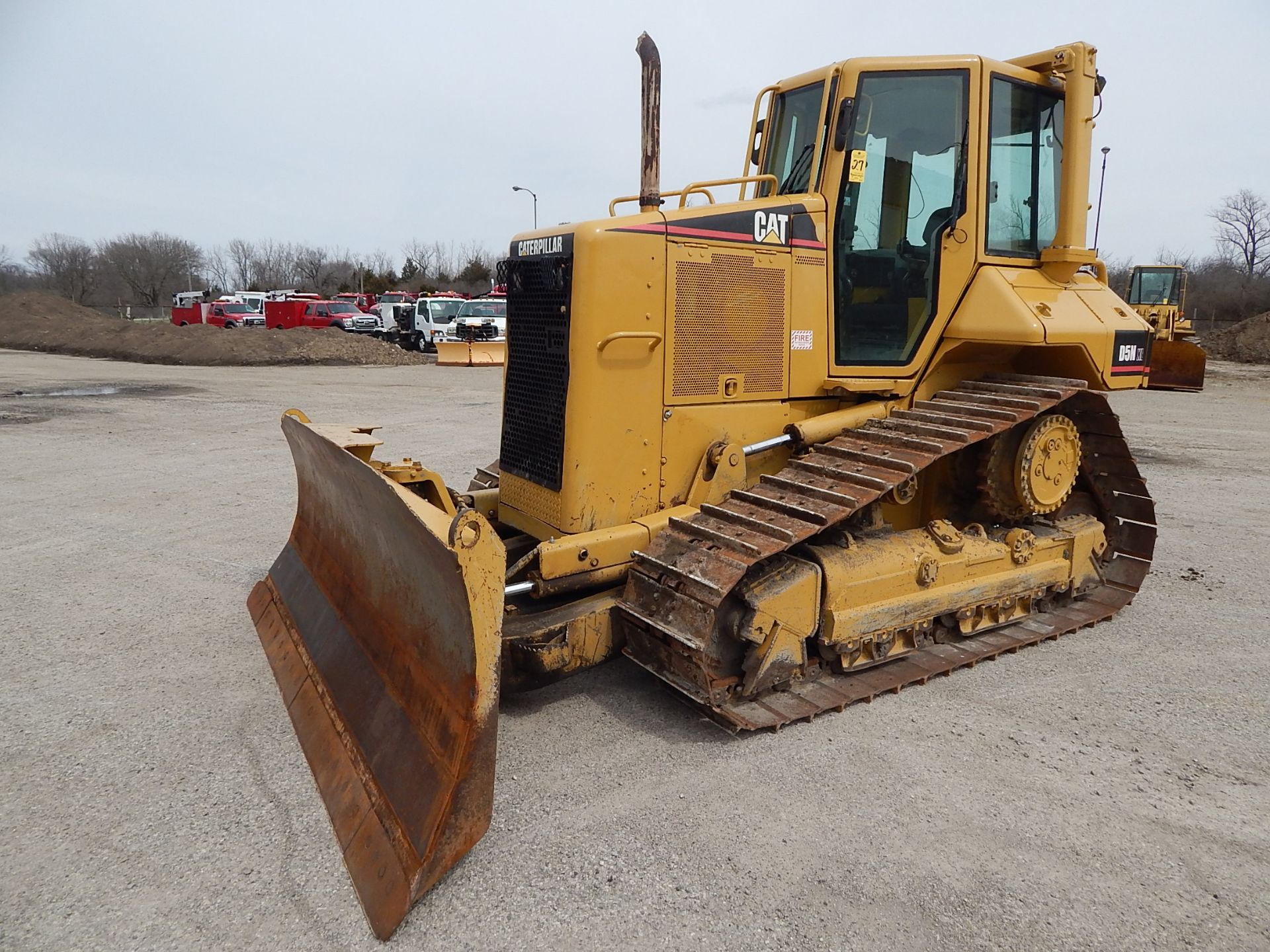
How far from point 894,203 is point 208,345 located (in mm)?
26332

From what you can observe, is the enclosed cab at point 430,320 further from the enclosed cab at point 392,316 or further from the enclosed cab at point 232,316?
the enclosed cab at point 232,316

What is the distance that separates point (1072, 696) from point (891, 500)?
1.32 metres

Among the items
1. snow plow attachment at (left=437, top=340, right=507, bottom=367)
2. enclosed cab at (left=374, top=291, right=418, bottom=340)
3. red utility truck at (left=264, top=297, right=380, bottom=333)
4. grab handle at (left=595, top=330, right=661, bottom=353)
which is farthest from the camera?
red utility truck at (left=264, top=297, right=380, bottom=333)

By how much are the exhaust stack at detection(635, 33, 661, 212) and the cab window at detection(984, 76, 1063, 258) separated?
2.02 meters

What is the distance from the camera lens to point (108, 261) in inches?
3105

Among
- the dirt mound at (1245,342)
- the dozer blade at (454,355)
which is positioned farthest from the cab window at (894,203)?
the dirt mound at (1245,342)

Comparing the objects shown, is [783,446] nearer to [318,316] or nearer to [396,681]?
[396,681]

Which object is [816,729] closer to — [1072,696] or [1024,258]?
[1072,696]

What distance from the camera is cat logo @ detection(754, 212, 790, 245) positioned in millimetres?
4449

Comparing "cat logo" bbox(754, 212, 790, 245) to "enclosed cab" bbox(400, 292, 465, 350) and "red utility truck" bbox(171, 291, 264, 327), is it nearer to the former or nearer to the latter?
"enclosed cab" bbox(400, 292, 465, 350)

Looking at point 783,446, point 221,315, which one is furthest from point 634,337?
point 221,315

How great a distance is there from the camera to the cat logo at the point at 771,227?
4.45 meters

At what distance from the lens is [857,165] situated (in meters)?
4.62

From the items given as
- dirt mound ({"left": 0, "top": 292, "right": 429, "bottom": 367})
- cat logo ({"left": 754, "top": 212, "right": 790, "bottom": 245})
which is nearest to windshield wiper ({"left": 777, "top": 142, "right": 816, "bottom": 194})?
cat logo ({"left": 754, "top": 212, "right": 790, "bottom": 245})
